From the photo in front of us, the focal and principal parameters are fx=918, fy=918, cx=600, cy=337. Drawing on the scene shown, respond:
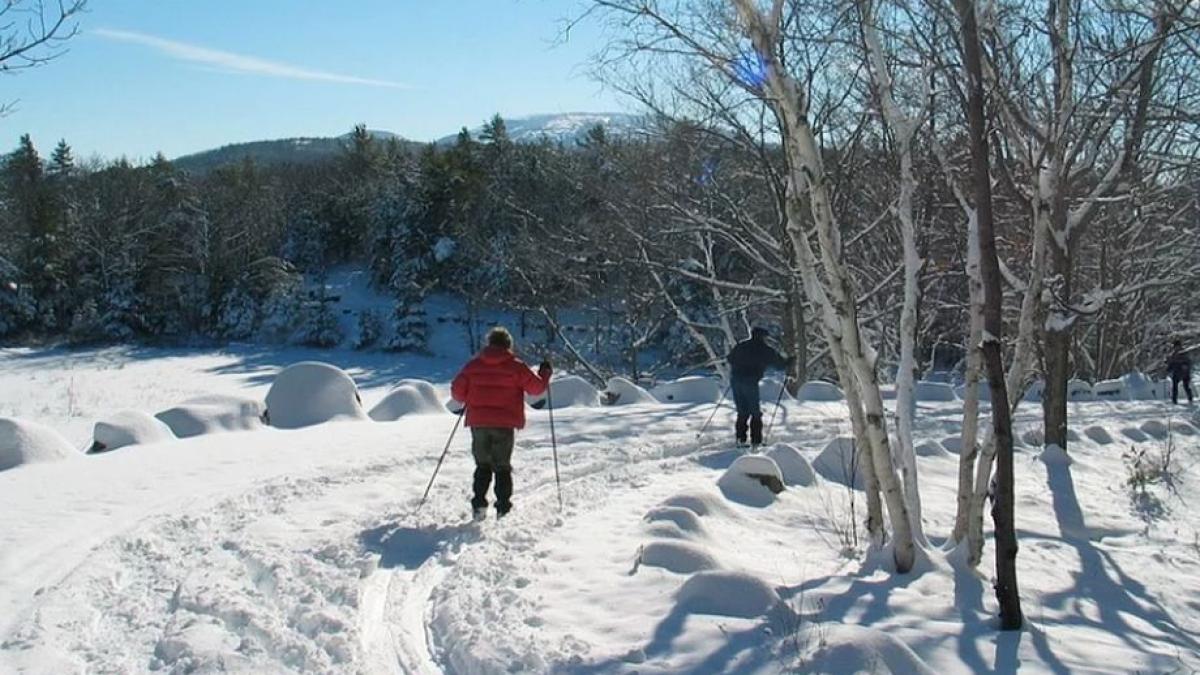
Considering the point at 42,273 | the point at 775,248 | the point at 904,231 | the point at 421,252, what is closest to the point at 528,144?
the point at 421,252

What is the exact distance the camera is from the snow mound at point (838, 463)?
1030 cm

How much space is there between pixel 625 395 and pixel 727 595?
11.2 meters

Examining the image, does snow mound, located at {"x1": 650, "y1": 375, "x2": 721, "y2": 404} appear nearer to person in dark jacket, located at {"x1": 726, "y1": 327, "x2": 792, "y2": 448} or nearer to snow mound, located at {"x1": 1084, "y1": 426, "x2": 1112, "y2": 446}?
person in dark jacket, located at {"x1": 726, "y1": 327, "x2": 792, "y2": 448}

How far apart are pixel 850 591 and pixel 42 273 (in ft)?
165

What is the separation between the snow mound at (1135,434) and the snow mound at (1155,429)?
0.15 meters

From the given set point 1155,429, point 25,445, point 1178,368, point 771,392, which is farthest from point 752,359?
point 1178,368

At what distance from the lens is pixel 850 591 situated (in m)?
5.84

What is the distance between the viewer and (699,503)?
775cm

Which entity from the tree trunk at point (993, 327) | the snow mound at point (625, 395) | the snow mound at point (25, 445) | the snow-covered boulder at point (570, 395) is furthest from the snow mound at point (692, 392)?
the tree trunk at point (993, 327)

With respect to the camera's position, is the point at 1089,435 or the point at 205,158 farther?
the point at 205,158

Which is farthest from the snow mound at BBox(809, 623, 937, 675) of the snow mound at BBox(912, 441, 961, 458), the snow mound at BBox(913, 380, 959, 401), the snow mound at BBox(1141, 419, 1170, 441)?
the snow mound at BBox(913, 380, 959, 401)

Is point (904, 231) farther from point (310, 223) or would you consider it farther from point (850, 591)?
point (310, 223)

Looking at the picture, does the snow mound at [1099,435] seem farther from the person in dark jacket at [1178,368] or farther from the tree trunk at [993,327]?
the tree trunk at [993,327]

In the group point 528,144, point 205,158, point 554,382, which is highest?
point 205,158
